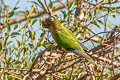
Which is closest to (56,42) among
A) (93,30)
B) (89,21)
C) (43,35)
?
(43,35)

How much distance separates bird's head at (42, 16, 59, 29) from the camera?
2.84m

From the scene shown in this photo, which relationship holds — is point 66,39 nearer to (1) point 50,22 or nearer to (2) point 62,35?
(2) point 62,35

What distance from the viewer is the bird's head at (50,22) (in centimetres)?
284

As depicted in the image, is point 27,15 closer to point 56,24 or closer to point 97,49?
point 56,24

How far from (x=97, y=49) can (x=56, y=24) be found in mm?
501

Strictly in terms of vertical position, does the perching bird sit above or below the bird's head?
below

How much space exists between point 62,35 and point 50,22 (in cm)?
15

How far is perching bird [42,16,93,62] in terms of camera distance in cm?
274

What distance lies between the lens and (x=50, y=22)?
2896 millimetres

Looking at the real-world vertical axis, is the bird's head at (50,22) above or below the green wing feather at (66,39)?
above

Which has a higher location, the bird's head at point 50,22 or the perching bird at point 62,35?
the bird's head at point 50,22

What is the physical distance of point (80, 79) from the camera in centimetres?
267

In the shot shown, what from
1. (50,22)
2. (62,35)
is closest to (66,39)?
(62,35)

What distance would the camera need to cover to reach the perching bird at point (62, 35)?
274cm
